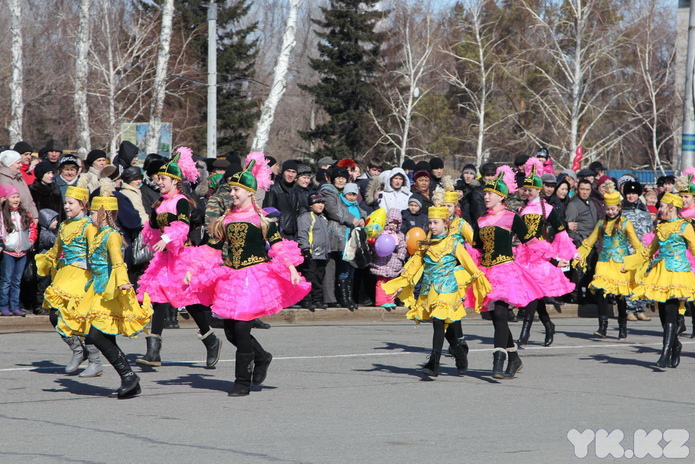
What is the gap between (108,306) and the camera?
8727 mm

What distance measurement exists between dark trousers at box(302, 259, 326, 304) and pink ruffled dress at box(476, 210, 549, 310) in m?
5.26

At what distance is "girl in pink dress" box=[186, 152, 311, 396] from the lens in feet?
28.7

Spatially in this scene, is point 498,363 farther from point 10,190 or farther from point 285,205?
point 10,190

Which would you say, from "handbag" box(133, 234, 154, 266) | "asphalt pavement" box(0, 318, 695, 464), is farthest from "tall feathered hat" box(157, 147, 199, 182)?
"asphalt pavement" box(0, 318, 695, 464)

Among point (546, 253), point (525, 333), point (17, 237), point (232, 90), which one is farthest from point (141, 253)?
point (232, 90)

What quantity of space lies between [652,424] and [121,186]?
8061 millimetres

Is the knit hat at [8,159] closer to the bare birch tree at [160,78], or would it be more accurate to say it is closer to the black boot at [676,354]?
the black boot at [676,354]

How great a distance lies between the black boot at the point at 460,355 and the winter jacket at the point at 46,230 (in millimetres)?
6015

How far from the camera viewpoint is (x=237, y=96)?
5594 cm

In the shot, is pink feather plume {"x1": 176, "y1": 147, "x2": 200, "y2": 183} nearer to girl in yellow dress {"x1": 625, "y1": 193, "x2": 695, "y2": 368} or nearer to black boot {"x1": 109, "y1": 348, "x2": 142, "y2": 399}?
black boot {"x1": 109, "y1": 348, "x2": 142, "y2": 399}

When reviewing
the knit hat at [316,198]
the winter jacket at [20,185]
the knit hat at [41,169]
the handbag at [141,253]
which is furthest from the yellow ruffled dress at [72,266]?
the knit hat at [316,198]

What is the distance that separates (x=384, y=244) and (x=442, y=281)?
18.1 ft

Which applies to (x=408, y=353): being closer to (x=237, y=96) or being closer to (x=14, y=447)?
(x=14, y=447)

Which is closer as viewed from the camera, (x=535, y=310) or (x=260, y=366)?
(x=260, y=366)
